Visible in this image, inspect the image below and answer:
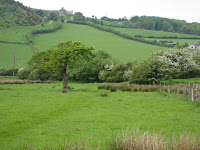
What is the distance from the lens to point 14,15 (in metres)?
158

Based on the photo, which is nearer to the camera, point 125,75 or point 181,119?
point 181,119

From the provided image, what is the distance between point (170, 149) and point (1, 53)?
110231mm

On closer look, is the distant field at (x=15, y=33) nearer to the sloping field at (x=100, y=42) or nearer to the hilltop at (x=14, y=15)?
the sloping field at (x=100, y=42)

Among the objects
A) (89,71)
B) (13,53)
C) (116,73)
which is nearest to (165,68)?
(116,73)

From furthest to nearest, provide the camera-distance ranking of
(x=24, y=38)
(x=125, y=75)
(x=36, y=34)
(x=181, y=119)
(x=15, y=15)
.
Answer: (x=15, y=15) → (x=36, y=34) → (x=24, y=38) → (x=125, y=75) → (x=181, y=119)

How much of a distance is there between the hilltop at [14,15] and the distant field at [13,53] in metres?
34.5

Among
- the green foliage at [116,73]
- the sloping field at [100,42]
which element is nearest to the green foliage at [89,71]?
the green foliage at [116,73]

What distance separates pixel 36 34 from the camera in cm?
13962

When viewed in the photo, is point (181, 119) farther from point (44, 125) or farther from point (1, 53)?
point (1, 53)

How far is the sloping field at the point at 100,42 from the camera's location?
11738cm

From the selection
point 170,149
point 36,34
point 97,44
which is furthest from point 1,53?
point 170,149

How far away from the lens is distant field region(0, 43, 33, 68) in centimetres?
10121

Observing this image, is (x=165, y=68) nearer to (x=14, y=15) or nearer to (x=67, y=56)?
(x=67, y=56)

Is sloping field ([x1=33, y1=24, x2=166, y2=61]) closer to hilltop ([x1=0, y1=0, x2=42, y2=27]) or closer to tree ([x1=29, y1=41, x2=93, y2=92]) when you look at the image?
hilltop ([x1=0, y1=0, x2=42, y2=27])
